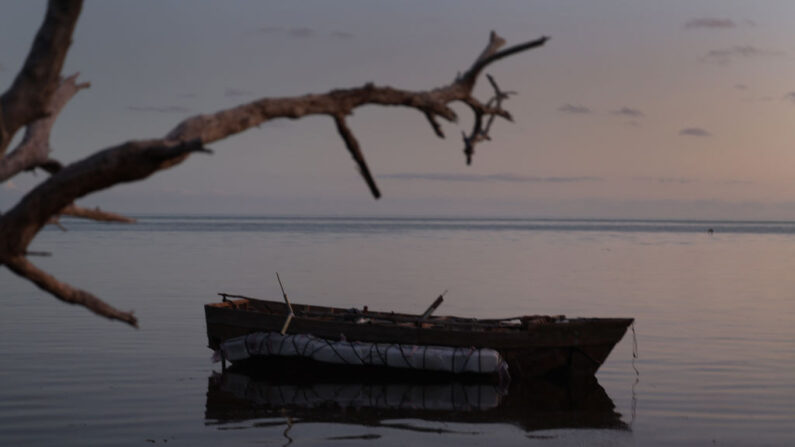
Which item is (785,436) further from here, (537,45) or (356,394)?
(537,45)

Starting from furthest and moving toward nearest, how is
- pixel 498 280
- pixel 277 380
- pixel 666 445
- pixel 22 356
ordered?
1. pixel 498 280
2. pixel 22 356
3. pixel 277 380
4. pixel 666 445

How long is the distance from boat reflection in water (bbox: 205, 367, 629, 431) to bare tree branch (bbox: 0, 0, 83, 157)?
38.1 feet

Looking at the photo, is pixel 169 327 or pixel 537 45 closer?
pixel 537 45

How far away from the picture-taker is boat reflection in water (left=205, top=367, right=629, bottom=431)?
58.7ft

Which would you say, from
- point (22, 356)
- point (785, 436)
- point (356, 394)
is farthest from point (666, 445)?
point (22, 356)

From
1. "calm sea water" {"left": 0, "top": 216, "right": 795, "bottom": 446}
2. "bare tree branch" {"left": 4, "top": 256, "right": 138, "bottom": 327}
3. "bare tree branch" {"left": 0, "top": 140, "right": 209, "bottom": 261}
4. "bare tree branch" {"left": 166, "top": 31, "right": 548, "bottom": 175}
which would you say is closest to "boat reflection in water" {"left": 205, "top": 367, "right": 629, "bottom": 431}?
"calm sea water" {"left": 0, "top": 216, "right": 795, "bottom": 446}

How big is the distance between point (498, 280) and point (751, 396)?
27187mm

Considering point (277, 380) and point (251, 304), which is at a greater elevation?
point (251, 304)

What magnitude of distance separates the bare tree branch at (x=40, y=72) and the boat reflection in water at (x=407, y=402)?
38.1 ft

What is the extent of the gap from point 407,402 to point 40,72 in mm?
13819

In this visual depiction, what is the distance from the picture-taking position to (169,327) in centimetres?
2902

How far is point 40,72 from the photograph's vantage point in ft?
20.8

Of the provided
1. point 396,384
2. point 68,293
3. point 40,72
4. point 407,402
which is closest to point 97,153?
point 40,72

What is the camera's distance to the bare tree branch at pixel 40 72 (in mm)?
6191
